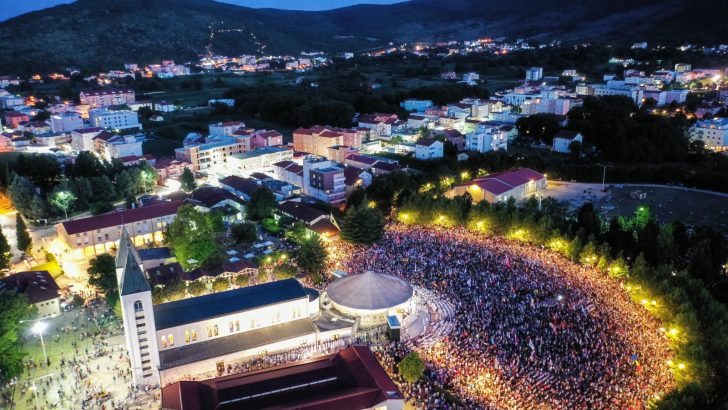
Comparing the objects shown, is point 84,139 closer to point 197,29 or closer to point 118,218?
point 118,218

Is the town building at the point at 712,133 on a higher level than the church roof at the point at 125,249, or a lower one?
lower

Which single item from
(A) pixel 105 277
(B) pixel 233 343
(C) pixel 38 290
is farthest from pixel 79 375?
(C) pixel 38 290

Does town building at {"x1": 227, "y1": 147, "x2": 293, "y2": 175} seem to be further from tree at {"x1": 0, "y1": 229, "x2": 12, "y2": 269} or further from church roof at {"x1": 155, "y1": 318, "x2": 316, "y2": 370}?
church roof at {"x1": 155, "y1": 318, "x2": 316, "y2": 370}

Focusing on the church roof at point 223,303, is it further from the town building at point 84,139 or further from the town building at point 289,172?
the town building at point 84,139

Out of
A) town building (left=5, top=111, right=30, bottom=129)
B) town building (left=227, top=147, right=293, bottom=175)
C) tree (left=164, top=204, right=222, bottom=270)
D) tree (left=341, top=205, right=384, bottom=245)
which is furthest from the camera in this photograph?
town building (left=5, top=111, right=30, bottom=129)

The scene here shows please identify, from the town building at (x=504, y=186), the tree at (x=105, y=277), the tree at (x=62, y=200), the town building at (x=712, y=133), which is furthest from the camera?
the town building at (x=712, y=133)

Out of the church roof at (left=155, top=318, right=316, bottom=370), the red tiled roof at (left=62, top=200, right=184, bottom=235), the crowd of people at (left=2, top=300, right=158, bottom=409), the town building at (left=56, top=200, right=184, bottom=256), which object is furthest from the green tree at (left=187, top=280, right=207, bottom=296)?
the red tiled roof at (left=62, top=200, right=184, bottom=235)

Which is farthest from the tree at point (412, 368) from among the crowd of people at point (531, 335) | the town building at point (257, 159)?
the town building at point (257, 159)
